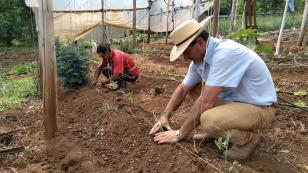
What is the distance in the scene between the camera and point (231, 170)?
10.9ft

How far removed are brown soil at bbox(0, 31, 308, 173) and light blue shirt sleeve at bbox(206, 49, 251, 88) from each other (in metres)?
0.72

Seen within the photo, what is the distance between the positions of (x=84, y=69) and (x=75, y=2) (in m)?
9.30

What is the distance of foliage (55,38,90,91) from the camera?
7148 millimetres

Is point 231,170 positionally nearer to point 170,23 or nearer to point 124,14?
point 124,14

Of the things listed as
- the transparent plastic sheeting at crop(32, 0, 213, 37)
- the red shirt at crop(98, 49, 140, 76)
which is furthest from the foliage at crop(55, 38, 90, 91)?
the transparent plastic sheeting at crop(32, 0, 213, 37)

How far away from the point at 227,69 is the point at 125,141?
143 cm

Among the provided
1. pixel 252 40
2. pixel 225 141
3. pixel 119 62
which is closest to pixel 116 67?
pixel 119 62

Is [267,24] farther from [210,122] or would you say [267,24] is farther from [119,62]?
A: [210,122]

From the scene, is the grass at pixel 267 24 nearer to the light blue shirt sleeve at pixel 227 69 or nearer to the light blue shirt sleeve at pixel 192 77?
the light blue shirt sleeve at pixel 192 77

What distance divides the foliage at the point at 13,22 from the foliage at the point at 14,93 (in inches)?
433

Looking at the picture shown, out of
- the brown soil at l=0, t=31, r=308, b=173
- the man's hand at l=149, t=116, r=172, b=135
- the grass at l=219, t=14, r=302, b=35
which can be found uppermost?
the grass at l=219, t=14, r=302, b=35

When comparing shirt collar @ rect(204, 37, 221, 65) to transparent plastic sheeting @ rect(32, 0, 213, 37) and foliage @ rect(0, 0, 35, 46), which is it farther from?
foliage @ rect(0, 0, 35, 46)

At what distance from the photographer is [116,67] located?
6.86 meters

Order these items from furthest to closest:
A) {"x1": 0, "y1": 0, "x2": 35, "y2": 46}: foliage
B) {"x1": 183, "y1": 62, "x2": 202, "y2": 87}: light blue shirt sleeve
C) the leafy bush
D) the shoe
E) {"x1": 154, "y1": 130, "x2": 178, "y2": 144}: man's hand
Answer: {"x1": 0, "y1": 0, "x2": 35, "y2": 46}: foliage → the leafy bush → {"x1": 183, "y1": 62, "x2": 202, "y2": 87}: light blue shirt sleeve → {"x1": 154, "y1": 130, "x2": 178, "y2": 144}: man's hand → the shoe
